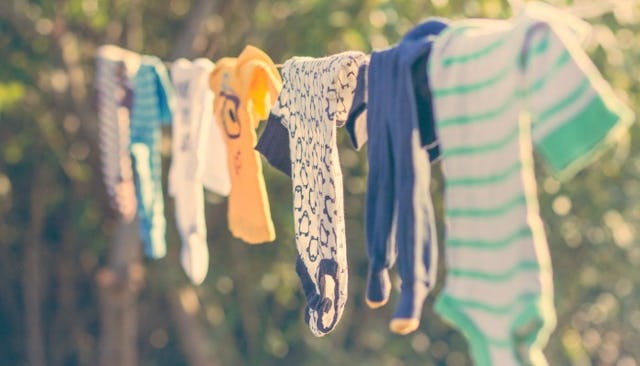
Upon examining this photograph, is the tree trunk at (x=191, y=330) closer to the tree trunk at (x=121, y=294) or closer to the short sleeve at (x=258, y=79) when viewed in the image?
the tree trunk at (x=121, y=294)

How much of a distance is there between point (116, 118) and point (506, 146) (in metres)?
1.72

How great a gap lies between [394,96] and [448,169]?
189mm

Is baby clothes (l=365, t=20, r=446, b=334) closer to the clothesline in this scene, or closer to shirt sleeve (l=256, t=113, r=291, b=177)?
the clothesline

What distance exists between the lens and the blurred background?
12.9 feet

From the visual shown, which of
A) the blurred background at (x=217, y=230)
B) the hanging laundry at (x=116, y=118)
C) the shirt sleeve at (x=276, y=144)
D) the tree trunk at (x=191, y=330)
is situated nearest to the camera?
the shirt sleeve at (x=276, y=144)

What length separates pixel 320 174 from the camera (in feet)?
6.61

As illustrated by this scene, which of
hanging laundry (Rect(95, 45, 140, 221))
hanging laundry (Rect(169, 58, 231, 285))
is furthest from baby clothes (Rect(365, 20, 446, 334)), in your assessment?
hanging laundry (Rect(95, 45, 140, 221))

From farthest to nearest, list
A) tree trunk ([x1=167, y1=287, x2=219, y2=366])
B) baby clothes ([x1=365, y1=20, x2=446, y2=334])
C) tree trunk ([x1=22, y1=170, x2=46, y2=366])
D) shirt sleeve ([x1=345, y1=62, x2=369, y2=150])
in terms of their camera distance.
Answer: tree trunk ([x1=22, y1=170, x2=46, y2=366]), tree trunk ([x1=167, y1=287, x2=219, y2=366]), shirt sleeve ([x1=345, y1=62, x2=369, y2=150]), baby clothes ([x1=365, y1=20, x2=446, y2=334])

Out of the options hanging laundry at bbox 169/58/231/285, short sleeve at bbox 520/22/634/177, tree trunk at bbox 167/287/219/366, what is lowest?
tree trunk at bbox 167/287/219/366

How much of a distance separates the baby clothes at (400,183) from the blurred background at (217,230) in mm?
1931

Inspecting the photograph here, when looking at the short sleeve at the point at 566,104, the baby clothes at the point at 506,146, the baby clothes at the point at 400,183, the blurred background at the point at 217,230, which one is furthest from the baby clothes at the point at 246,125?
the blurred background at the point at 217,230

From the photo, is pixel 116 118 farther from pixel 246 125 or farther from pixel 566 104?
pixel 566 104

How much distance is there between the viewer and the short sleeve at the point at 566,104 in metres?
1.31

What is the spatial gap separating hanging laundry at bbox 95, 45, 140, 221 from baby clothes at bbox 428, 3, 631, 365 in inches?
60.2
